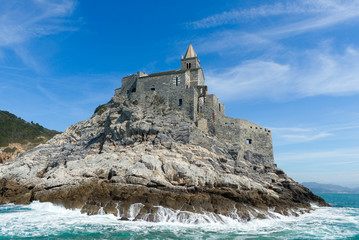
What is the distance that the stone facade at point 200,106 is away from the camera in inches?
1366

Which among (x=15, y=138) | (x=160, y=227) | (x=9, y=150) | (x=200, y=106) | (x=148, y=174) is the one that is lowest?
(x=160, y=227)

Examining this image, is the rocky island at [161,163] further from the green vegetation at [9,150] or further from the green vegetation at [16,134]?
the green vegetation at [16,134]

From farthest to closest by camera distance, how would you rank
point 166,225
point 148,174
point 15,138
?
1. point 15,138
2. point 148,174
3. point 166,225

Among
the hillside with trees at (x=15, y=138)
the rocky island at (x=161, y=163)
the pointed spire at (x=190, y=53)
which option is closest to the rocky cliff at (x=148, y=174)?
the rocky island at (x=161, y=163)

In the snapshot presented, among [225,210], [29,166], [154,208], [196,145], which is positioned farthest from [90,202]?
[29,166]

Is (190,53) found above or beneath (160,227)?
above

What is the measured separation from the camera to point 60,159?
104 feet

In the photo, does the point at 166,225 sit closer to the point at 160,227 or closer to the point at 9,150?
the point at 160,227

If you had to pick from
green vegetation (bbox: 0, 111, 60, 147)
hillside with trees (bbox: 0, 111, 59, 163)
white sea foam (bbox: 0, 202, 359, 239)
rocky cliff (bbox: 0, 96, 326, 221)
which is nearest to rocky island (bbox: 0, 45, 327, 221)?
rocky cliff (bbox: 0, 96, 326, 221)

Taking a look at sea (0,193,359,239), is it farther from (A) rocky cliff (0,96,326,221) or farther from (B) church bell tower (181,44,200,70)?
(B) church bell tower (181,44,200,70)

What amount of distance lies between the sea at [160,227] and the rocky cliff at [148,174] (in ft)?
2.79

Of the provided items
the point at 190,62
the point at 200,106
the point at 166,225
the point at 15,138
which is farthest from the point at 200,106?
the point at 15,138

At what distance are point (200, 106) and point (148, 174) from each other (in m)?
14.9

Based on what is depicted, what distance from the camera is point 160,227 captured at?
17.0 m
